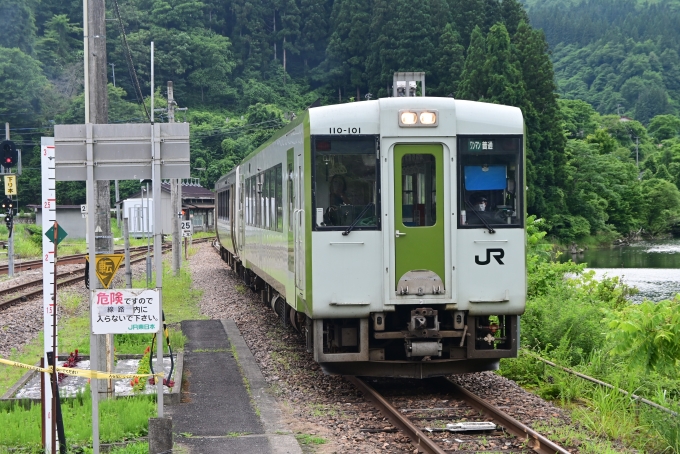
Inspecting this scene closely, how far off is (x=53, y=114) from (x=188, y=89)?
94.2ft

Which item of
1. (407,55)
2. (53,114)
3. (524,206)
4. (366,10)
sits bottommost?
(524,206)

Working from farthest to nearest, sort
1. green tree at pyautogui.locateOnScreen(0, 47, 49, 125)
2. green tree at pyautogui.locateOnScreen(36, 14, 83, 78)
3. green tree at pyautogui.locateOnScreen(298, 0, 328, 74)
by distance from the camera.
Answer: green tree at pyautogui.locateOnScreen(298, 0, 328, 74), green tree at pyautogui.locateOnScreen(36, 14, 83, 78), green tree at pyautogui.locateOnScreen(0, 47, 49, 125)

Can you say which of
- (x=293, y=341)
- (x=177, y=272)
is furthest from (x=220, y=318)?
(x=177, y=272)

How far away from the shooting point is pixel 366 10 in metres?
79.9

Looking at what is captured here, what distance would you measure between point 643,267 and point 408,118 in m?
30.2

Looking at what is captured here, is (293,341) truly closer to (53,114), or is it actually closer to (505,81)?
(505,81)

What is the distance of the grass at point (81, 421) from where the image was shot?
695cm

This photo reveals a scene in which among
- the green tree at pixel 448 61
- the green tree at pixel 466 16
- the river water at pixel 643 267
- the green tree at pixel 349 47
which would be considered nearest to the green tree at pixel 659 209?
the river water at pixel 643 267

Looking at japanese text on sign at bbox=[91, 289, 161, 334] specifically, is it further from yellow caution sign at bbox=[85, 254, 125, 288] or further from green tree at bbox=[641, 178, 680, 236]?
green tree at bbox=[641, 178, 680, 236]

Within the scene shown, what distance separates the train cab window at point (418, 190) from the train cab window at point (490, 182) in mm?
272

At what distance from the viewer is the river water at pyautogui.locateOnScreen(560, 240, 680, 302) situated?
1044 inches

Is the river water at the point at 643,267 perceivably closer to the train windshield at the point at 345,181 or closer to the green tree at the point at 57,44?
the train windshield at the point at 345,181

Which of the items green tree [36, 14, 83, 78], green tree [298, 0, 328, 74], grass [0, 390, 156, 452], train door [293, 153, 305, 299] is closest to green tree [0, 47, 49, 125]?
green tree [36, 14, 83, 78]

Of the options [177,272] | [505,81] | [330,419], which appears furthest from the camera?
[505,81]
